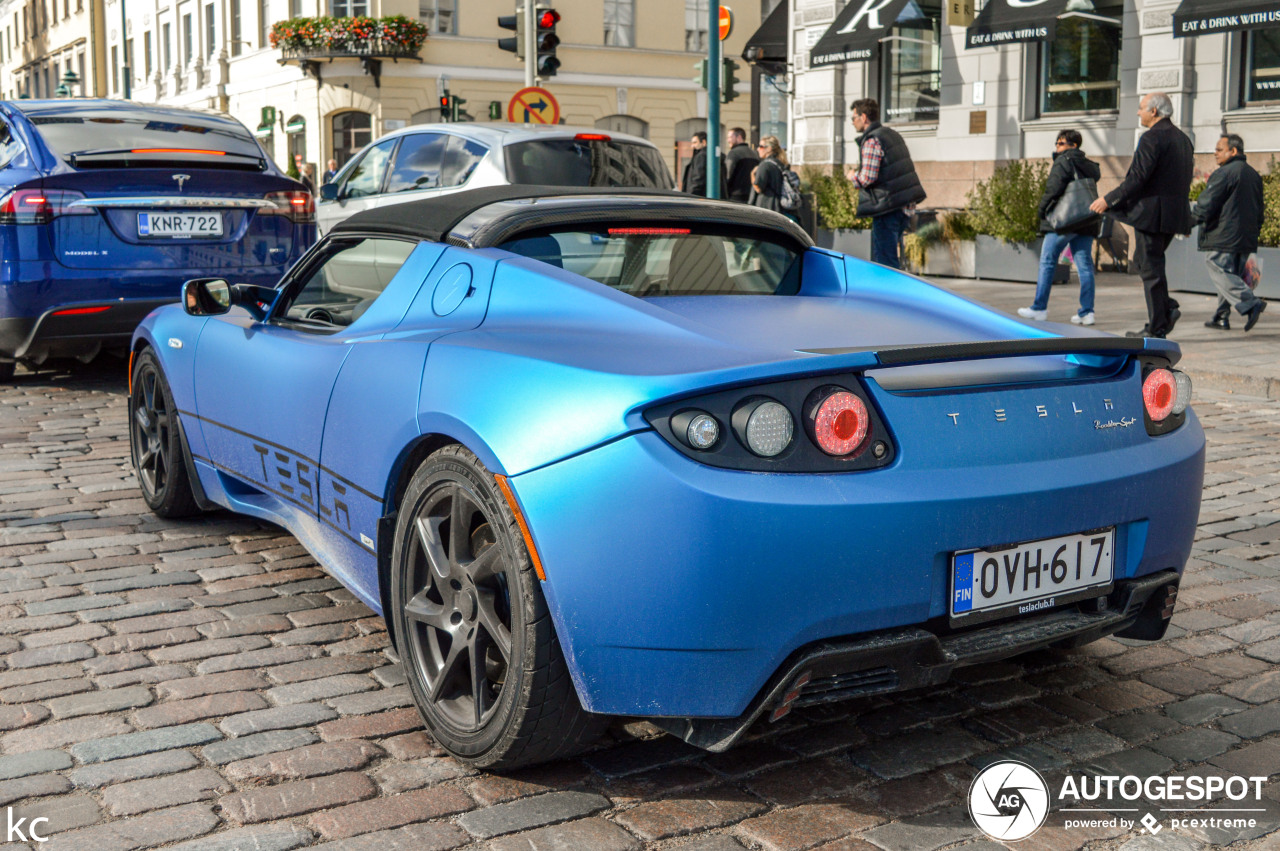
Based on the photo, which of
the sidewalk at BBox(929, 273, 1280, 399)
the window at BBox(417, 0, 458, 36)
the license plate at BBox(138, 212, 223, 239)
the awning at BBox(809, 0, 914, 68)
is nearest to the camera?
the license plate at BBox(138, 212, 223, 239)

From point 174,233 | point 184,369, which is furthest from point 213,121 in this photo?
point 184,369

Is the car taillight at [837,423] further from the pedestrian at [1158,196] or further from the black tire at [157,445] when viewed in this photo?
the pedestrian at [1158,196]

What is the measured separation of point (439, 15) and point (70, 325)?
110 ft

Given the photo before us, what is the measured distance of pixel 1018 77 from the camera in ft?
62.0

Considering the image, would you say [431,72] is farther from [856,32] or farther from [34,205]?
[34,205]

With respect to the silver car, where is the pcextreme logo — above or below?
below

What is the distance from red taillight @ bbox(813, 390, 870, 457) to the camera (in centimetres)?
263

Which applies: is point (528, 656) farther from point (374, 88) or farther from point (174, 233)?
point (374, 88)

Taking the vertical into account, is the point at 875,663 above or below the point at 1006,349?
below

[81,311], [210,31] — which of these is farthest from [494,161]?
[210,31]

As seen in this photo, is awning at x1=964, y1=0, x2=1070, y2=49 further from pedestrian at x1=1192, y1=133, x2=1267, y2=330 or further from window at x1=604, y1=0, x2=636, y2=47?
window at x1=604, y1=0, x2=636, y2=47

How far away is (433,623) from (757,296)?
1.32 m

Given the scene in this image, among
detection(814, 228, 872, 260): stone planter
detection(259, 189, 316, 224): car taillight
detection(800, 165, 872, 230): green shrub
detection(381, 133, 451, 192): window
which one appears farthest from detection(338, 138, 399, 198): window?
detection(800, 165, 872, 230): green shrub

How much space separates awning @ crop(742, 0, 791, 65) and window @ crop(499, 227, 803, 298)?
2258 cm
